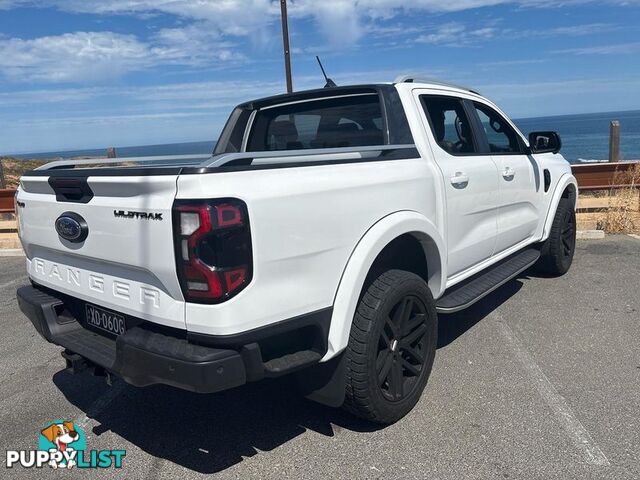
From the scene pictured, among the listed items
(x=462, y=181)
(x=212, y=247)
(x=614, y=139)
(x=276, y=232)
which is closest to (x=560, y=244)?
(x=462, y=181)

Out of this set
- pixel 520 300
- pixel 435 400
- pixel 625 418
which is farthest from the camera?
pixel 520 300

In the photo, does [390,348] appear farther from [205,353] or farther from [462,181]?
[462,181]

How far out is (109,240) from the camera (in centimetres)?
251

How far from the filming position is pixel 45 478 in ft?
8.96

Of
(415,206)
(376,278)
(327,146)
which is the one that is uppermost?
(327,146)

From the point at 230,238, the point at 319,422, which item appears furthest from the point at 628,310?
the point at 230,238

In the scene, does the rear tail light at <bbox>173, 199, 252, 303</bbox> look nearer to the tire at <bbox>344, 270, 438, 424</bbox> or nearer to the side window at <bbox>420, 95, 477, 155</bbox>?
the tire at <bbox>344, 270, 438, 424</bbox>

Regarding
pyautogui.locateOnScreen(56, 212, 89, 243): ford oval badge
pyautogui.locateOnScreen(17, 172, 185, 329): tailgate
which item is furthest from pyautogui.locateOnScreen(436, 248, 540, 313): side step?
pyautogui.locateOnScreen(56, 212, 89, 243): ford oval badge

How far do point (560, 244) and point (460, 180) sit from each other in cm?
261

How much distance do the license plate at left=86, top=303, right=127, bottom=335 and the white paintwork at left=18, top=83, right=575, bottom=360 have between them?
0.07 meters

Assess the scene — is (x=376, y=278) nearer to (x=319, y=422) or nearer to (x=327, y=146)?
(x=319, y=422)

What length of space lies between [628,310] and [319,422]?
316cm

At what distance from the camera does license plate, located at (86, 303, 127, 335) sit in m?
2.65

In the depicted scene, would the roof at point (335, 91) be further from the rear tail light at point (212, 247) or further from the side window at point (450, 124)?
the rear tail light at point (212, 247)
